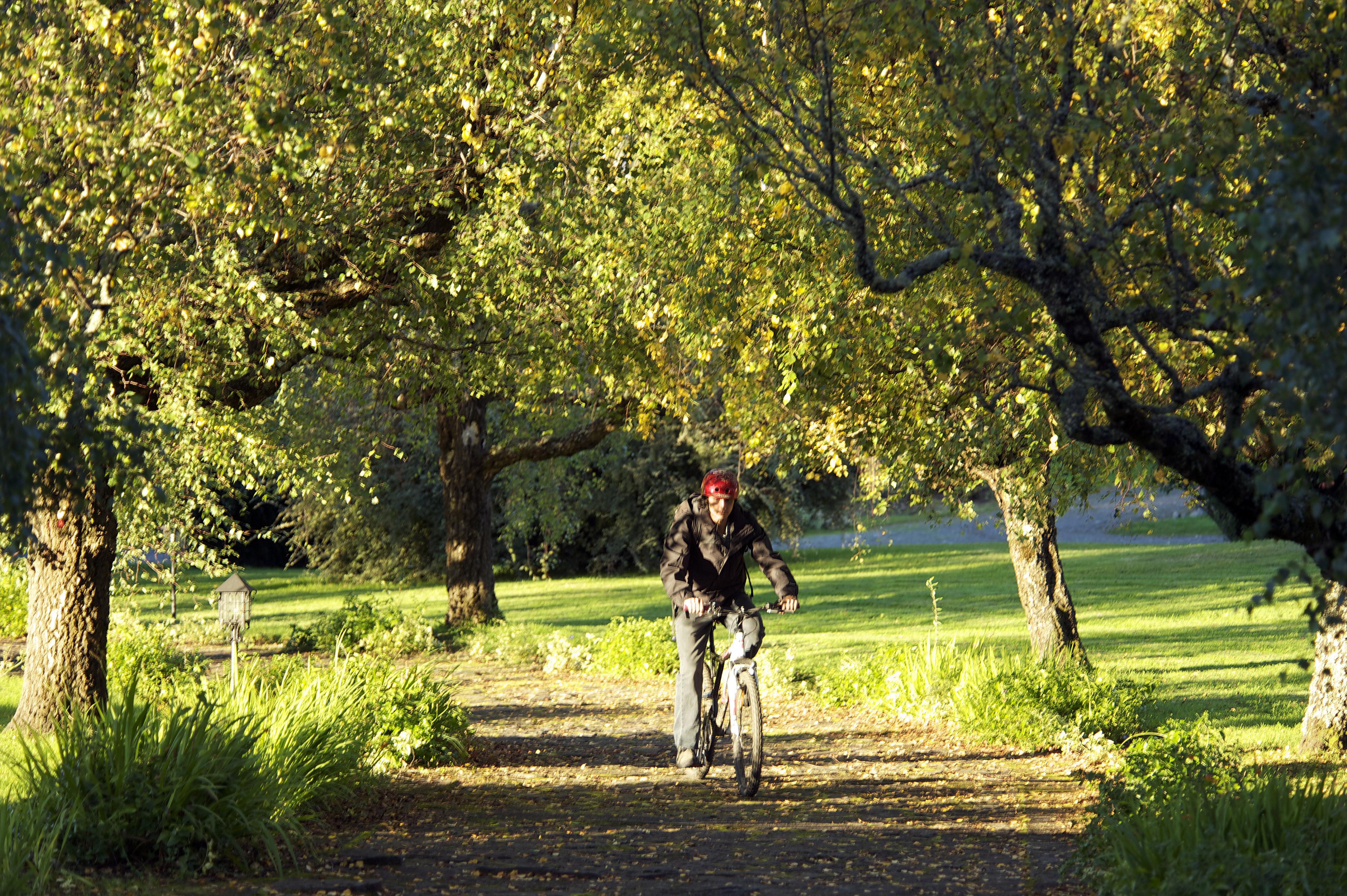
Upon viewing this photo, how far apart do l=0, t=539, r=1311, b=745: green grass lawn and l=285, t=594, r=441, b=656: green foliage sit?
5.48 feet

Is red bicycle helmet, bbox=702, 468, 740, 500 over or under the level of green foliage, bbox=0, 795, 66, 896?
over

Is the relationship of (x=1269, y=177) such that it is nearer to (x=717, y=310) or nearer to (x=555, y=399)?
(x=717, y=310)

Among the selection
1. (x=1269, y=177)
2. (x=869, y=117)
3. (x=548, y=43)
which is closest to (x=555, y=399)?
(x=548, y=43)

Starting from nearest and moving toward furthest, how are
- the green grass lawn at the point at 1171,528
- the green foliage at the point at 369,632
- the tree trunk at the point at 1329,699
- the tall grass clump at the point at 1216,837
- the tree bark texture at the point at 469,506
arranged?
the tall grass clump at the point at 1216,837, the tree trunk at the point at 1329,699, the green foliage at the point at 369,632, the tree bark texture at the point at 469,506, the green grass lawn at the point at 1171,528

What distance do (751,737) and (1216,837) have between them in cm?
349

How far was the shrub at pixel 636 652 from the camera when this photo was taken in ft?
49.2

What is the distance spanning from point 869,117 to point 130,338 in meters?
4.82

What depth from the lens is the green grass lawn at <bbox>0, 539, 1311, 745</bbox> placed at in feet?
47.7

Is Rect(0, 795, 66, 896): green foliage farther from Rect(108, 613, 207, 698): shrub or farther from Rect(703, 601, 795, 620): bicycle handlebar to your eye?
Rect(108, 613, 207, 698): shrub

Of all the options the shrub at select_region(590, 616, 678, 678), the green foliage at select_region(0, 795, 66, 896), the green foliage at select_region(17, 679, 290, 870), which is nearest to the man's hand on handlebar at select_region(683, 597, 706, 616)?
the green foliage at select_region(17, 679, 290, 870)

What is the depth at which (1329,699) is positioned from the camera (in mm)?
9070

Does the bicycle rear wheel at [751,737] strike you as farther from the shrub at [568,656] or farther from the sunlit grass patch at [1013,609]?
the shrub at [568,656]

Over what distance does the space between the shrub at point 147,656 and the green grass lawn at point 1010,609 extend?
942 millimetres

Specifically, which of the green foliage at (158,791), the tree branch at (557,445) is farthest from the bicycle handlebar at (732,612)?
the tree branch at (557,445)
